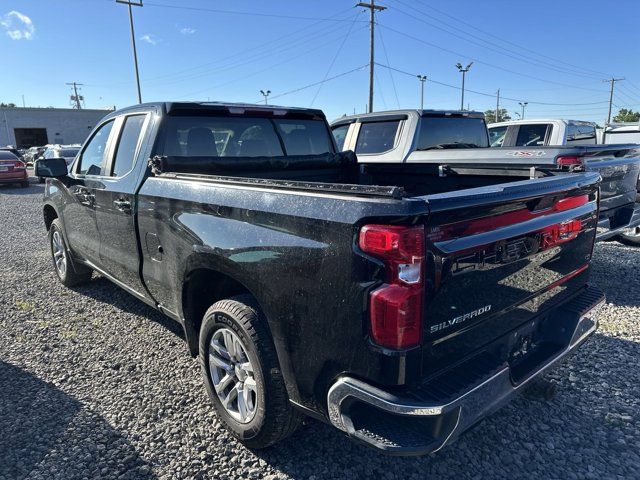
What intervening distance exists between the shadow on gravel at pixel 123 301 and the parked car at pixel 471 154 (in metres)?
2.38

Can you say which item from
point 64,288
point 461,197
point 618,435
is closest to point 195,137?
point 461,197

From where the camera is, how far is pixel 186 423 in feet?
9.36

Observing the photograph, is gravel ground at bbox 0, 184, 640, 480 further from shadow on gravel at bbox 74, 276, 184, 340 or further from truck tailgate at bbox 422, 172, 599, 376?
truck tailgate at bbox 422, 172, 599, 376

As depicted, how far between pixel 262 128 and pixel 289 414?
2473 mm

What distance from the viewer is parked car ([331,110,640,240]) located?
11.1 ft

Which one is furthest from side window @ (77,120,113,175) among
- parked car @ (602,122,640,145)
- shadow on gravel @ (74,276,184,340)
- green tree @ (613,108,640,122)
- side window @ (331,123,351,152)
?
green tree @ (613,108,640,122)

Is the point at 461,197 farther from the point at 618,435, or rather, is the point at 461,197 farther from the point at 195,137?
the point at 195,137

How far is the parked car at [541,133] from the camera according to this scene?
26.2 ft

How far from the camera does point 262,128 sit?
3936 millimetres

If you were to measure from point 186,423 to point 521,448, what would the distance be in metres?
1.99

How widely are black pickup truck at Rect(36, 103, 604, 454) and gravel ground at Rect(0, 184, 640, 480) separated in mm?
278

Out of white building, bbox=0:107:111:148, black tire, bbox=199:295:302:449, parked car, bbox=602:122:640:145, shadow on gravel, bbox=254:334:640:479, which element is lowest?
shadow on gravel, bbox=254:334:640:479

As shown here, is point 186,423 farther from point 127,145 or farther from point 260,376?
point 127,145

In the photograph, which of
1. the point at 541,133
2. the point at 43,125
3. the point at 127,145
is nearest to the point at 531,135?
the point at 541,133
